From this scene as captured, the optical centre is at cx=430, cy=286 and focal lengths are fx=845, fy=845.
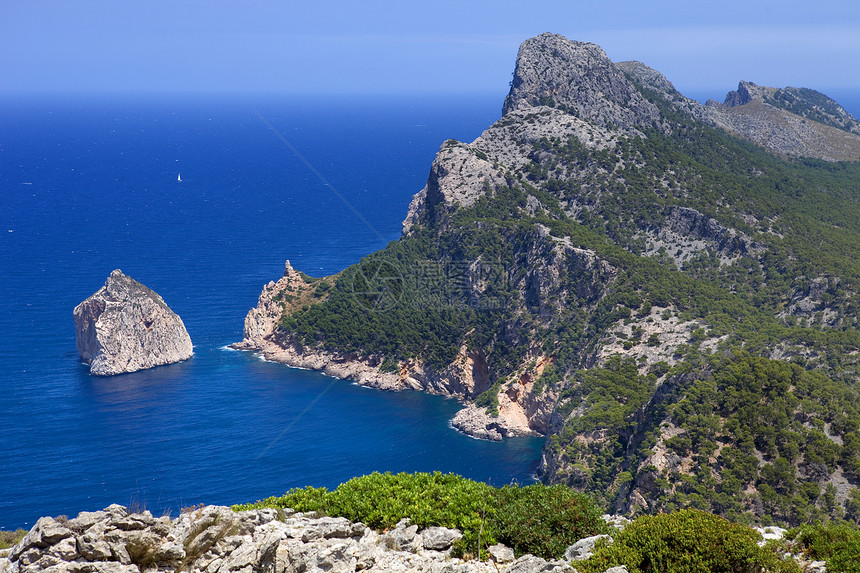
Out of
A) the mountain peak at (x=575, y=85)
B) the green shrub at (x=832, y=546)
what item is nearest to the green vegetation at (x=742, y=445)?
the green shrub at (x=832, y=546)

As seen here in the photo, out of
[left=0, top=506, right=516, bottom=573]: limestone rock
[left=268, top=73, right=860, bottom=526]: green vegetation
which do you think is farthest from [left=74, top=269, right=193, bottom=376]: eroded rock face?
[left=0, top=506, right=516, bottom=573]: limestone rock

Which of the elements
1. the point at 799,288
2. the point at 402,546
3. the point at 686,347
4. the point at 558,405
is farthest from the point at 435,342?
the point at 402,546

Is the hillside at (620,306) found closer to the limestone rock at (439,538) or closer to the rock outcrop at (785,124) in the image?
the rock outcrop at (785,124)

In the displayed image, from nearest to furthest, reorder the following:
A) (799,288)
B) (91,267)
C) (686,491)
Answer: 1. (686,491)
2. (799,288)
3. (91,267)

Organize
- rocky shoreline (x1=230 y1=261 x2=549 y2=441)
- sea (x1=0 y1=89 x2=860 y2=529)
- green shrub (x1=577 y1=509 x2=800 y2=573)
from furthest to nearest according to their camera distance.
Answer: rocky shoreline (x1=230 y1=261 x2=549 y2=441), sea (x1=0 y1=89 x2=860 y2=529), green shrub (x1=577 y1=509 x2=800 y2=573)

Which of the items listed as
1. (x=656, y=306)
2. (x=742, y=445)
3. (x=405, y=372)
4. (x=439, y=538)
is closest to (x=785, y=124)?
(x=656, y=306)

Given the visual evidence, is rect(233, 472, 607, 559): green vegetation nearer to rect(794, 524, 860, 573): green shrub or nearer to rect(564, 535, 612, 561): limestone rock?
rect(564, 535, 612, 561): limestone rock

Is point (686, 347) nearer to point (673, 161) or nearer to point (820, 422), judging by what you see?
point (820, 422)
